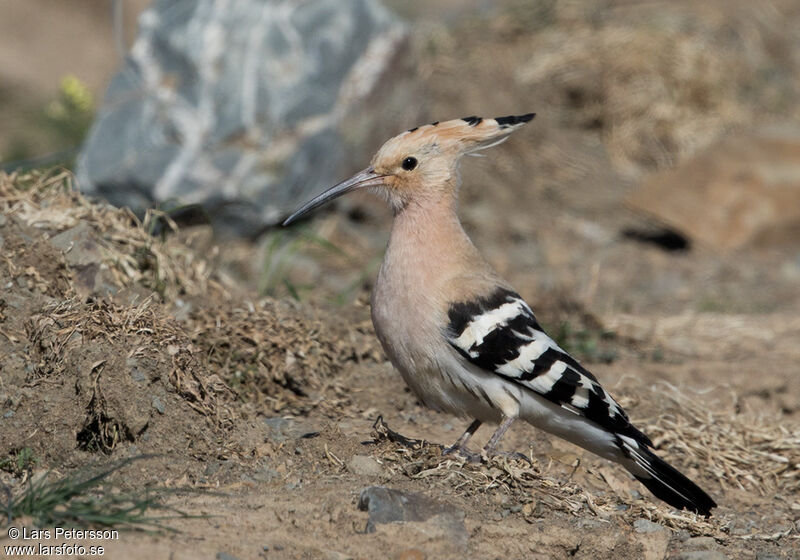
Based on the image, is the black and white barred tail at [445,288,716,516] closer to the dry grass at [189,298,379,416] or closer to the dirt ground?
the dirt ground

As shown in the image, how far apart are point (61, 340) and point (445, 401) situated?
122cm

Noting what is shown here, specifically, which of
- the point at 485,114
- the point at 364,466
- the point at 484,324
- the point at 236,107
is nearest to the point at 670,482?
the point at 484,324

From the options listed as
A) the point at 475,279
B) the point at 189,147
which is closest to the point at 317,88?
the point at 189,147

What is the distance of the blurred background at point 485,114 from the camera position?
5.82 meters

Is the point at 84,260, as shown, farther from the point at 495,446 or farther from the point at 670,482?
the point at 670,482

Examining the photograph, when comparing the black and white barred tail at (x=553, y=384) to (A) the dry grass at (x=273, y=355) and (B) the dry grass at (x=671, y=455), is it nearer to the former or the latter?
(B) the dry grass at (x=671, y=455)

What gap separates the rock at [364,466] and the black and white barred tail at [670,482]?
81cm

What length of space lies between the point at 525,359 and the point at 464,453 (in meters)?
0.35

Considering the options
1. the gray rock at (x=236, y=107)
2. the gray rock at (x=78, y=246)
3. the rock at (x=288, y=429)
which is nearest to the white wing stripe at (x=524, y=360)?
the rock at (x=288, y=429)

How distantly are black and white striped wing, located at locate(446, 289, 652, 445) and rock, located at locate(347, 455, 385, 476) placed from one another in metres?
0.44

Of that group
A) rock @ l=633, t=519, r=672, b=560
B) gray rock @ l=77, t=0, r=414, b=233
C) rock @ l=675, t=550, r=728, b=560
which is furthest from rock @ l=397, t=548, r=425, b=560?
gray rock @ l=77, t=0, r=414, b=233

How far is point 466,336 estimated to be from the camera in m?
3.15

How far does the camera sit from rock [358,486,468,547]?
269 centimetres

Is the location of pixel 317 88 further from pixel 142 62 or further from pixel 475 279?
pixel 475 279
